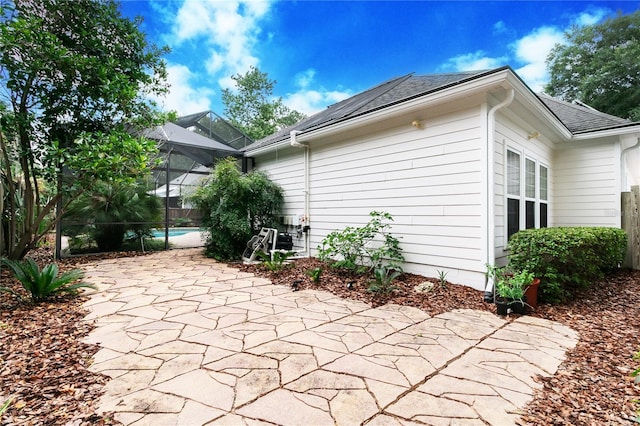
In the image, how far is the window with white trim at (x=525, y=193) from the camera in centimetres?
491

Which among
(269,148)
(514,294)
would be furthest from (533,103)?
(269,148)

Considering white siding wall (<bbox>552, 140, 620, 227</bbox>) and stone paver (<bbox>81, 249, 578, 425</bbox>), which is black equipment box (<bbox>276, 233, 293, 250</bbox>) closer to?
stone paver (<bbox>81, 249, 578, 425</bbox>)

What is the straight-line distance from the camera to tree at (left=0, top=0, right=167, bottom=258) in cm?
436

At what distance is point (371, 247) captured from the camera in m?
5.70

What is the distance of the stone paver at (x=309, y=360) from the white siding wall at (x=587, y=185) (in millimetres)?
4600

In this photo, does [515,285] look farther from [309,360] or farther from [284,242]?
[284,242]

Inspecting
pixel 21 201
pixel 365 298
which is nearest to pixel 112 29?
pixel 21 201

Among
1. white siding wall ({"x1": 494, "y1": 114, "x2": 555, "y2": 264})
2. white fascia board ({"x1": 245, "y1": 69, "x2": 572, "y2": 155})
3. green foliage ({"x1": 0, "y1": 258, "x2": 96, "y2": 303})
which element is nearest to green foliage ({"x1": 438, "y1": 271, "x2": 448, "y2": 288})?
white siding wall ({"x1": 494, "y1": 114, "x2": 555, "y2": 264})

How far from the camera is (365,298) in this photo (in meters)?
4.09

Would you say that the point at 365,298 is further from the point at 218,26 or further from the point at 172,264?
the point at 218,26

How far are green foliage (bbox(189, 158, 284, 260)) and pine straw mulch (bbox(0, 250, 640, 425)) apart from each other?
3.22 m

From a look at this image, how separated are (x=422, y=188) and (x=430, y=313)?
6.98ft

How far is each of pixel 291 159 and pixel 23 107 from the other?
15.6 ft

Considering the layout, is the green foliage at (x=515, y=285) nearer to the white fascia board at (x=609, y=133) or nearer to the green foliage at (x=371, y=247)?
the green foliage at (x=371, y=247)
